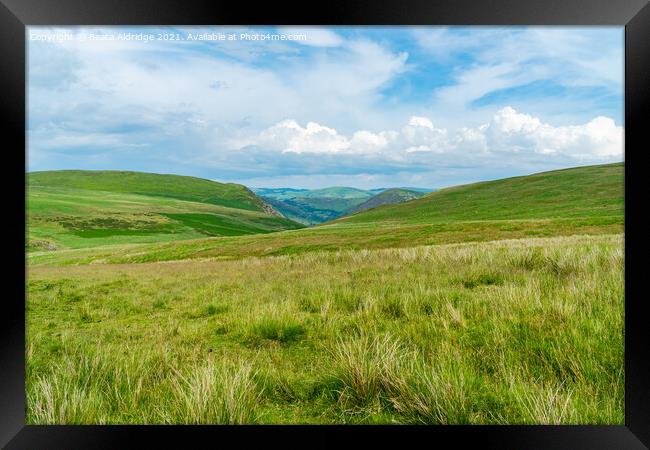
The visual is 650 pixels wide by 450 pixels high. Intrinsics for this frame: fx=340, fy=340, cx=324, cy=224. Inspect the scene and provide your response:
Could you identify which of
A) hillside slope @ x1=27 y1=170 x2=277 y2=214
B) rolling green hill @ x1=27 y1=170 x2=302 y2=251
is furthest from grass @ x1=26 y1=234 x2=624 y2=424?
hillside slope @ x1=27 y1=170 x2=277 y2=214

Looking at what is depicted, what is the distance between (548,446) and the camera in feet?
8.91

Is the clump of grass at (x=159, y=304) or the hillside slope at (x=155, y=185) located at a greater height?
the hillside slope at (x=155, y=185)

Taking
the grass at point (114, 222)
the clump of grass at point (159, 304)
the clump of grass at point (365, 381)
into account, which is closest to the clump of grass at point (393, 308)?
the clump of grass at point (365, 381)

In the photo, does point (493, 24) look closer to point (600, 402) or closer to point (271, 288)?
point (600, 402)

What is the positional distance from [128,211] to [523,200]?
88.9 m

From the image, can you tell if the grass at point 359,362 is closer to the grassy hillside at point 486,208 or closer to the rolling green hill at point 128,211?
the rolling green hill at point 128,211

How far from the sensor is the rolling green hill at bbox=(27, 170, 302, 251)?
201 feet

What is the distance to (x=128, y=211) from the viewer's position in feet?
275

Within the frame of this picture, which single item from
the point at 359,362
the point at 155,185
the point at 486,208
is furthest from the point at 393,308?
the point at 155,185

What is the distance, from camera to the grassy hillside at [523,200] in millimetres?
52719

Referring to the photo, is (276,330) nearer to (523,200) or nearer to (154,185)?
(523,200)

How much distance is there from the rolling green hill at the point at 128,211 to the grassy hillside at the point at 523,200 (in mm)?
→ 42160

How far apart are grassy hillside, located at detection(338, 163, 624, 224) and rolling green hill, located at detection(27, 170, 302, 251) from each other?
4216cm

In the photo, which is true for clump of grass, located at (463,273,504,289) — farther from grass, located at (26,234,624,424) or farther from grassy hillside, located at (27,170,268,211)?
grassy hillside, located at (27,170,268,211)
